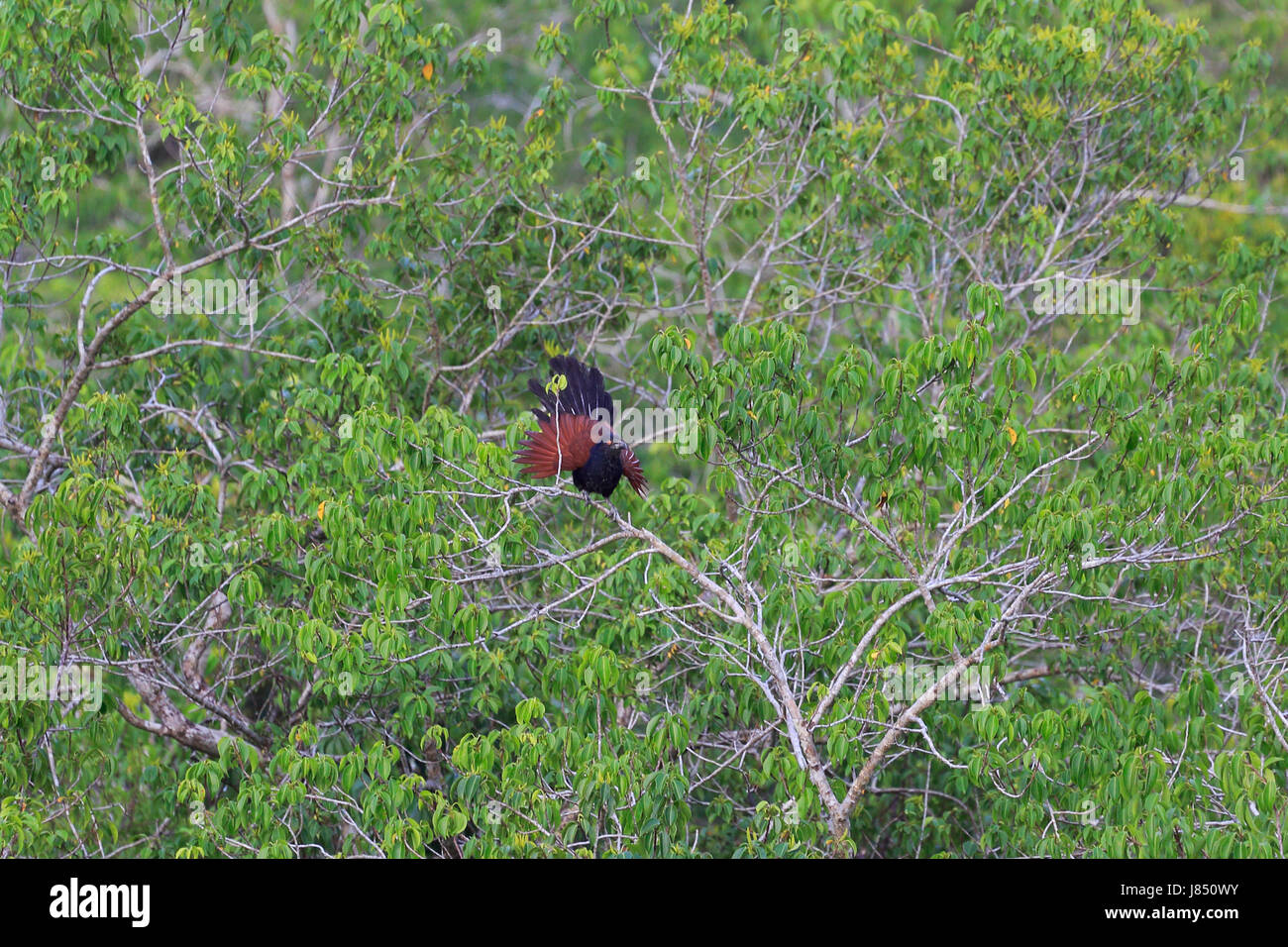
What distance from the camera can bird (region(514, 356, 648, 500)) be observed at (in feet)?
17.1

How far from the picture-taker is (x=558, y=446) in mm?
5188

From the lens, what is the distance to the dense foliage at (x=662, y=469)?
5137 millimetres

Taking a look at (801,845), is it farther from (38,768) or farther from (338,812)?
(38,768)

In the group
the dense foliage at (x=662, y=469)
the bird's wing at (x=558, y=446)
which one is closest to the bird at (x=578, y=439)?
the bird's wing at (x=558, y=446)

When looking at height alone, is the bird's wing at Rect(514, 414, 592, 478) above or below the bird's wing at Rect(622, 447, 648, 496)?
above

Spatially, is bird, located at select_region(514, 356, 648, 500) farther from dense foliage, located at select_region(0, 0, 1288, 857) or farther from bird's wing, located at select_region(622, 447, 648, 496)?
dense foliage, located at select_region(0, 0, 1288, 857)

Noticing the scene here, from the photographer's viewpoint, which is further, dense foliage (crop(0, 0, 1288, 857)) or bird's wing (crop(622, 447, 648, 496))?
bird's wing (crop(622, 447, 648, 496))

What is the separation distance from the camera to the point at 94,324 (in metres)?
7.29

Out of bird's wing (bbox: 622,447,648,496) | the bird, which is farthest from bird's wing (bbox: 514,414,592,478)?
bird's wing (bbox: 622,447,648,496)

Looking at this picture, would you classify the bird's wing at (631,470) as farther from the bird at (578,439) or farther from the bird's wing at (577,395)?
the bird's wing at (577,395)

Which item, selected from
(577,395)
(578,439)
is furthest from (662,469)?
(578,439)

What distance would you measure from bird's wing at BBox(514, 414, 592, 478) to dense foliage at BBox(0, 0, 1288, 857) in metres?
0.21

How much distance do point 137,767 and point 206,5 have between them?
146 inches
